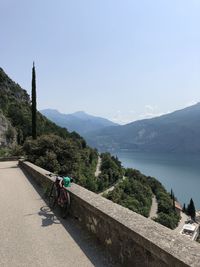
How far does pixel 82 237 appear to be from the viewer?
17.9 feet

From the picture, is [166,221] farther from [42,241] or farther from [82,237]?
[42,241]

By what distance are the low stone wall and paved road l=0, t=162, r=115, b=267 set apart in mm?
251

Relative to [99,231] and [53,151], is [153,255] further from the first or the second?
[53,151]

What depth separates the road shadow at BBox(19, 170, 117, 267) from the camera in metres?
4.38

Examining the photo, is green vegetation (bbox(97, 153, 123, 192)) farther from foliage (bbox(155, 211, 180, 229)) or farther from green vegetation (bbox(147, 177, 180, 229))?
foliage (bbox(155, 211, 180, 229))

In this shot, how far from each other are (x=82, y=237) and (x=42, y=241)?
0.67 metres

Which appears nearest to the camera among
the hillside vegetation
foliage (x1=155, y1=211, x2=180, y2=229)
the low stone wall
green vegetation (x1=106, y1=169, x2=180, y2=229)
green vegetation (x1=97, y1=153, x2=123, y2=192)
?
the low stone wall

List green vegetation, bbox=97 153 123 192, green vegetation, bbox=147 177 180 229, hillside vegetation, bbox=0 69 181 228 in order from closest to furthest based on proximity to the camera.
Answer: hillside vegetation, bbox=0 69 181 228
green vegetation, bbox=147 177 180 229
green vegetation, bbox=97 153 123 192

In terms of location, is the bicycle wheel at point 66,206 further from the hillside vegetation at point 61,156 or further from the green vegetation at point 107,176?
the green vegetation at point 107,176

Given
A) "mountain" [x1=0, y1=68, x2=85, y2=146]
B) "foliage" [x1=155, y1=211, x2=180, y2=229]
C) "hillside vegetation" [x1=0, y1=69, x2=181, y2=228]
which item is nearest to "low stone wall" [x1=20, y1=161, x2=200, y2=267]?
"hillside vegetation" [x1=0, y1=69, x2=181, y2=228]

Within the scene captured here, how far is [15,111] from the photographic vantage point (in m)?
64.3

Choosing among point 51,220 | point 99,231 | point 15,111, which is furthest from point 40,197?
point 15,111

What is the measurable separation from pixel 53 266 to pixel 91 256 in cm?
60

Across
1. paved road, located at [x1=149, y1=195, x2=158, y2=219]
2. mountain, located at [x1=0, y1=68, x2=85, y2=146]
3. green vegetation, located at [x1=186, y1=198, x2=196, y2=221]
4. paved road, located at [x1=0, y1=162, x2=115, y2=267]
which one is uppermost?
mountain, located at [x1=0, y1=68, x2=85, y2=146]
